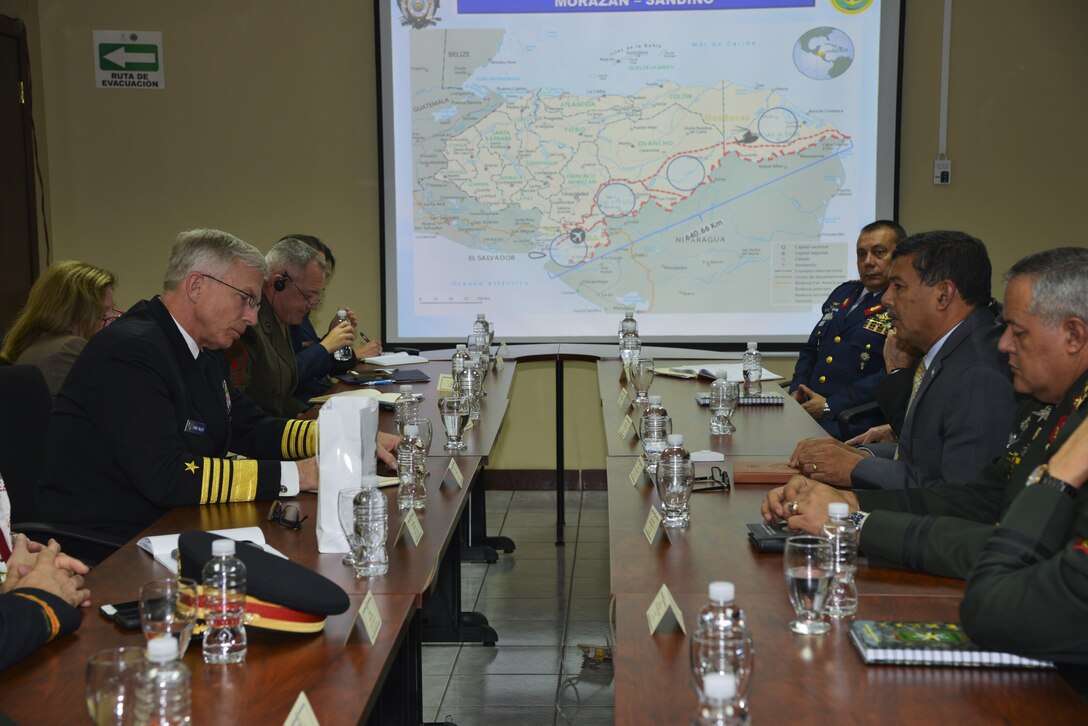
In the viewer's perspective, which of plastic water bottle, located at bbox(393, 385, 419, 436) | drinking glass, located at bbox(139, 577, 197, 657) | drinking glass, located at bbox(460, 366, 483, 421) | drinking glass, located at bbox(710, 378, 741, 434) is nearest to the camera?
drinking glass, located at bbox(139, 577, 197, 657)

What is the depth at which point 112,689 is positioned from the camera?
1.40m

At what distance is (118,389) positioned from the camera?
8.93 ft

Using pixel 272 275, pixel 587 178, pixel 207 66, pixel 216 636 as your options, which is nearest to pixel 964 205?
pixel 587 178

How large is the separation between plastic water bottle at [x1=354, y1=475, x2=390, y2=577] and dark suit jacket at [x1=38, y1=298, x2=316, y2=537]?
648 millimetres

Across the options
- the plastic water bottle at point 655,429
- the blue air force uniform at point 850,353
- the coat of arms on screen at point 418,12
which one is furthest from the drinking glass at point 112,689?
the coat of arms on screen at point 418,12

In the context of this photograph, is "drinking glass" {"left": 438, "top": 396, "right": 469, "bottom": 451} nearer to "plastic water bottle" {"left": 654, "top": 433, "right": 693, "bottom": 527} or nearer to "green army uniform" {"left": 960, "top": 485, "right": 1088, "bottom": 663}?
"plastic water bottle" {"left": 654, "top": 433, "right": 693, "bottom": 527}

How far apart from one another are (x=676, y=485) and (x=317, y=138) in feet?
14.5

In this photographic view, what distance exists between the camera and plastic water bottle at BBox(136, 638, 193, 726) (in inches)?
53.2

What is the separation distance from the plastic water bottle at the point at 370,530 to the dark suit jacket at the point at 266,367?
6.82 ft

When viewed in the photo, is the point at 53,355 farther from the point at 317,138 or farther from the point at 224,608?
the point at 224,608

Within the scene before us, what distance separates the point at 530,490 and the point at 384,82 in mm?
2440

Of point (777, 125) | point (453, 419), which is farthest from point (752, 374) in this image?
point (777, 125)

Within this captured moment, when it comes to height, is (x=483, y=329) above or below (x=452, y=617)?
above

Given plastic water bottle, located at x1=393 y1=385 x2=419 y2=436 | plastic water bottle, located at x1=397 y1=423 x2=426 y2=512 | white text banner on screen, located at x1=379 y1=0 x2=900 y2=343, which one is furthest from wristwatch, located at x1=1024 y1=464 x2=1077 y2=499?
white text banner on screen, located at x1=379 y1=0 x2=900 y2=343
